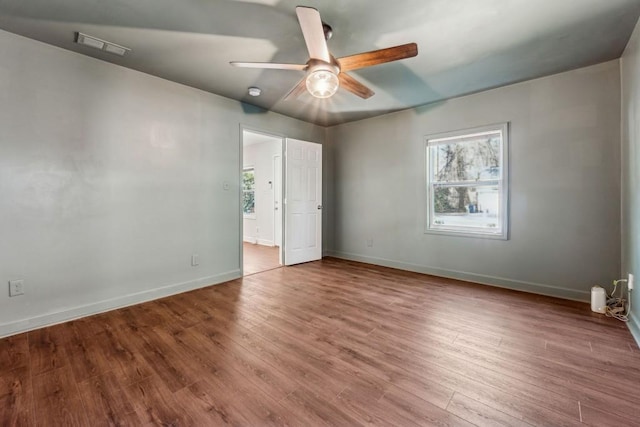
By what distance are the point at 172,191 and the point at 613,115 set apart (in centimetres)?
497

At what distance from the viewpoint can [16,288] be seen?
8.01 ft

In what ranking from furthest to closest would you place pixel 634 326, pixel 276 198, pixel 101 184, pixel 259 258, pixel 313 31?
pixel 276 198
pixel 259 258
pixel 101 184
pixel 634 326
pixel 313 31

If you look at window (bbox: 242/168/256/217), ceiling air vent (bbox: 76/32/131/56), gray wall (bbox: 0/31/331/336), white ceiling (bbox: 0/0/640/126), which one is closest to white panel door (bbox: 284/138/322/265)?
gray wall (bbox: 0/31/331/336)

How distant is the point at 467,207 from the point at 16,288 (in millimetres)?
5079

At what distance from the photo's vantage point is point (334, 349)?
214cm

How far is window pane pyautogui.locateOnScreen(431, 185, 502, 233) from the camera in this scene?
3.79 m

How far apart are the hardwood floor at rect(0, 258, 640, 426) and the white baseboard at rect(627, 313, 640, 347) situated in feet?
0.26

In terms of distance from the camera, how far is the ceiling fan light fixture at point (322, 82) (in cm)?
216

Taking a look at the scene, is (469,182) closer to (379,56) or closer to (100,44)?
(379,56)

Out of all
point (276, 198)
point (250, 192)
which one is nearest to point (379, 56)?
point (276, 198)

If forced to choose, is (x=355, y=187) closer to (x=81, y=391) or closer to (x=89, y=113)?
(x=89, y=113)

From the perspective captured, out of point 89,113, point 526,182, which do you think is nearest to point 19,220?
point 89,113

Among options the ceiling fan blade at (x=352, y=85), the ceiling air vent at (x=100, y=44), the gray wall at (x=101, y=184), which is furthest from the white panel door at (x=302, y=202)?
the ceiling air vent at (x=100, y=44)

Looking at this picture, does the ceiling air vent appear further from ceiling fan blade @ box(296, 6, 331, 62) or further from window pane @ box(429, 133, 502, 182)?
window pane @ box(429, 133, 502, 182)
